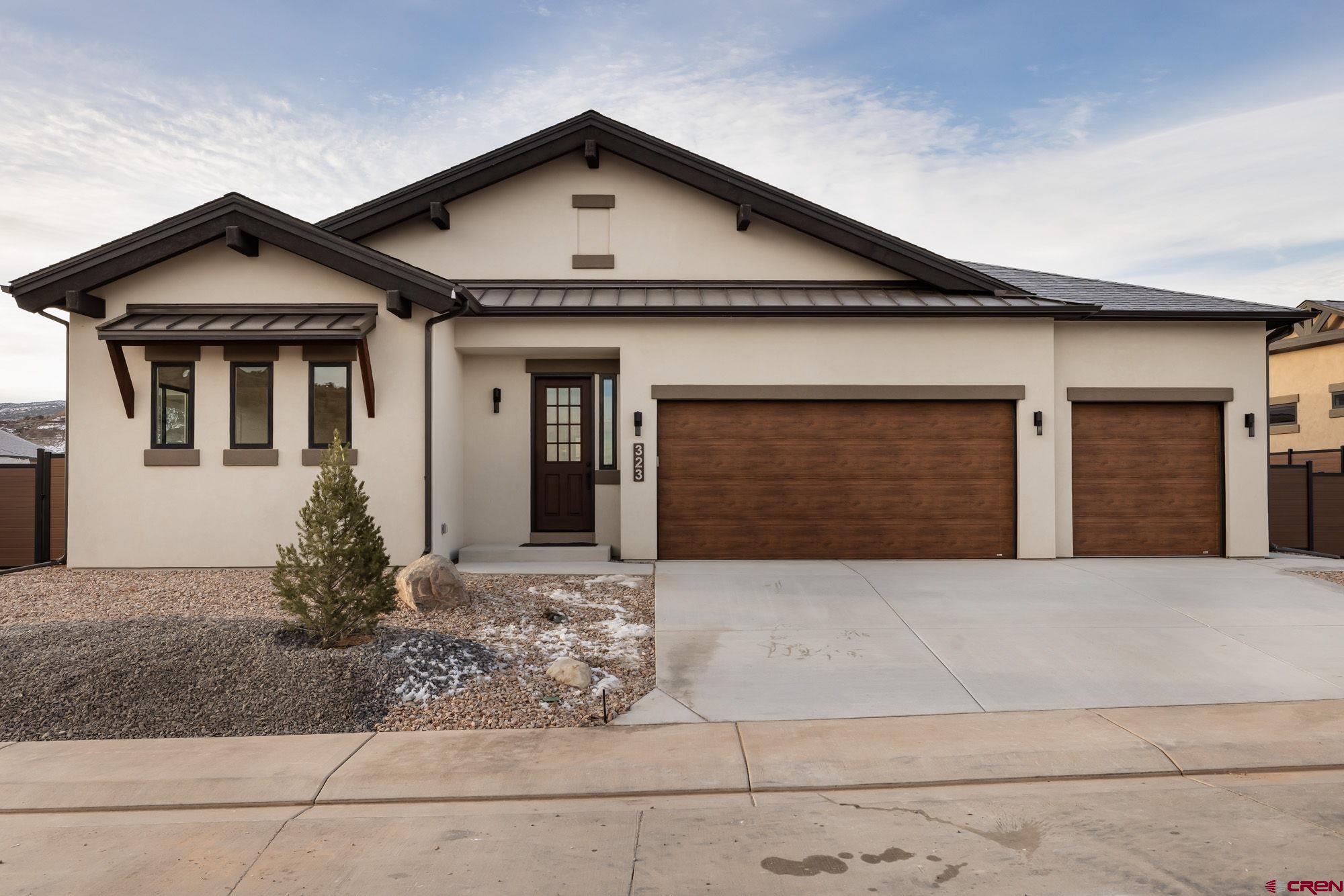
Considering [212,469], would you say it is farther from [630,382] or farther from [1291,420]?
[1291,420]

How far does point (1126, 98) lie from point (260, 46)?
17382 millimetres

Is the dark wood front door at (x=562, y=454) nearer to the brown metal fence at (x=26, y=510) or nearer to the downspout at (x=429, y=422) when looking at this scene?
the downspout at (x=429, y=422)

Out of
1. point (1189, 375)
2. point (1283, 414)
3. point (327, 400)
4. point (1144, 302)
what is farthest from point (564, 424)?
point (1283, 414)

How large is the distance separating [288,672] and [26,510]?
9.43 m

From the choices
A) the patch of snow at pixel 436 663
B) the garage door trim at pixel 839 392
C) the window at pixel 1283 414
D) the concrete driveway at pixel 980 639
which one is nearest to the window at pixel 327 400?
the garage door trim at pixel 839 392

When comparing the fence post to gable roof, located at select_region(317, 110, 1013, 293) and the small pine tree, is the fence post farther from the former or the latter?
the small pine tree

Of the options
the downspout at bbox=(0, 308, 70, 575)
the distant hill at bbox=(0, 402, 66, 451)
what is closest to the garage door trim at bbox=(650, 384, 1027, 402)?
the downspout at bbox=(0, 308, 70, 575)

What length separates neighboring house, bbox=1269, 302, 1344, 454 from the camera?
62.8 ft

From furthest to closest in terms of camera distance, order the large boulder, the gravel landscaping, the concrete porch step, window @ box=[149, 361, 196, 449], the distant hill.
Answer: the distant hill → the concrete porch step → window @ box=[149, 361, 196, 449] → the large boulder → the gravel landscaping

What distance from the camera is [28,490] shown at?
11273 millimetres

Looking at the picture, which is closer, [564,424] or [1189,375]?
[1189,375]

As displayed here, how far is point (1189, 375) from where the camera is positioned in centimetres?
1089

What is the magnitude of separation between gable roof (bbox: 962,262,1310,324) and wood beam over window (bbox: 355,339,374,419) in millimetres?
10108

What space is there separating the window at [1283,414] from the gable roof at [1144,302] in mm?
12123
